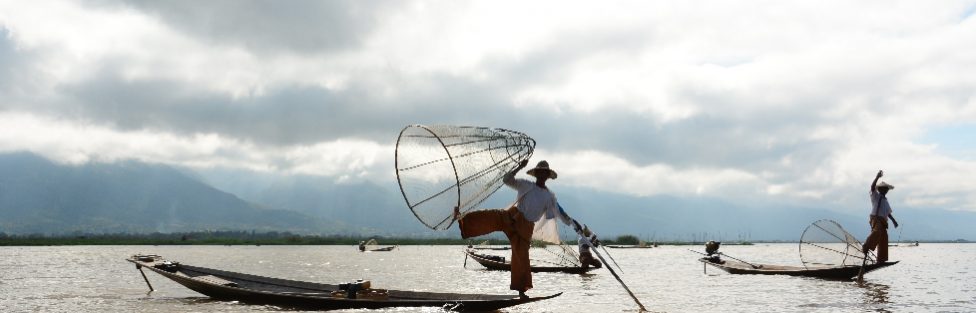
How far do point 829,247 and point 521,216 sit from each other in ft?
54.3

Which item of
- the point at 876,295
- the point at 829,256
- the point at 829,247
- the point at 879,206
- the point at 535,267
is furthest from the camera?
the point at 535,267

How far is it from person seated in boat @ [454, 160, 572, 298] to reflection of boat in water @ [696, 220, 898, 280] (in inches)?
523

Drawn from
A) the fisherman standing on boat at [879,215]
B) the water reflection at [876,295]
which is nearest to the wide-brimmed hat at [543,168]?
the water reflection at [876,295]

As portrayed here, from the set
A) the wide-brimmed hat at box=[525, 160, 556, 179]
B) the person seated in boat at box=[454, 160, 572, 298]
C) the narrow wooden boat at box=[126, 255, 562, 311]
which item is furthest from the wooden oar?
the wide-brimmed hat at box=[525, 160, 556, 179]

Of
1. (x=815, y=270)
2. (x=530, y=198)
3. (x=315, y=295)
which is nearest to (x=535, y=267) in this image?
(x=815, y=270)

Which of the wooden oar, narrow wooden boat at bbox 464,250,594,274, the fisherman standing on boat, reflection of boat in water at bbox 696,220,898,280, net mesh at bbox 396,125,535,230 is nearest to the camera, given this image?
net mesh at bbox 396,125,535,230

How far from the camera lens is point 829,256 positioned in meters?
26.0

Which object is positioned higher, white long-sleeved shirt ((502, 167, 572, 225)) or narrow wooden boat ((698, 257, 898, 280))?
white long-sleeved shirt ((502, 167, 572, 225))

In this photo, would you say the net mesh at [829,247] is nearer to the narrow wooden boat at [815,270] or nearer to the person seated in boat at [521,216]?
the narrow wooden boat at [815,270]

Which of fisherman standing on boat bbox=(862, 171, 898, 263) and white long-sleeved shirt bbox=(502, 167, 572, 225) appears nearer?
white long-sleeved shirt bbox=(502, 167, 572, 225)

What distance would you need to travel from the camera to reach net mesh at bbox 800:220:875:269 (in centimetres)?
2398

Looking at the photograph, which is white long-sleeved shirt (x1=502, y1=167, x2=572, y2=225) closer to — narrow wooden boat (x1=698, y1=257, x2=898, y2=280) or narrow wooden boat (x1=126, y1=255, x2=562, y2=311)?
narrow wooden boat (x1=126, y1=255, x2=562, y2=311)

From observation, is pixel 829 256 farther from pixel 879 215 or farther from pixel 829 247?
pixel 879 215

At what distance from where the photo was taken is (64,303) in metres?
20.5
